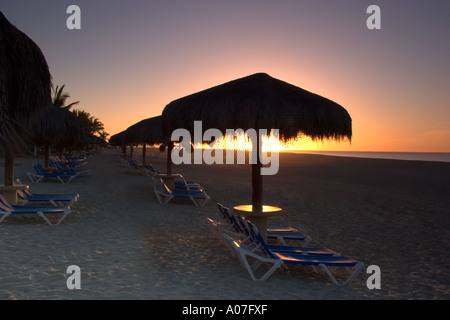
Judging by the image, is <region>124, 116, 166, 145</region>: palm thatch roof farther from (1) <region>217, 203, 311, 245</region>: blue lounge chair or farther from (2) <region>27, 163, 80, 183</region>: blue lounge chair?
(1) <region>217, 203, 311, 245</region>: blue lounge chair

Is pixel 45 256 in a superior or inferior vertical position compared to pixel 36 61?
inferior

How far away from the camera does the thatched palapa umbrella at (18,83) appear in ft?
10.9

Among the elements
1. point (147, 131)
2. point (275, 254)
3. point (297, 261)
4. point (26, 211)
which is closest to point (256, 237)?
point (275, 254)

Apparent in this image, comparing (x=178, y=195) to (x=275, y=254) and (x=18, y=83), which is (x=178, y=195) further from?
(x=18, y=83)

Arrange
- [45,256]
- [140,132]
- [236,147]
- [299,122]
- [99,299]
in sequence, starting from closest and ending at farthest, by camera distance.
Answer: [99,299] → [45,256] → [299,122] → [236,147] → [140,132]

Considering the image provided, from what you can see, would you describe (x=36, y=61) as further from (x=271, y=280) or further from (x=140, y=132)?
(x=140, y=132)

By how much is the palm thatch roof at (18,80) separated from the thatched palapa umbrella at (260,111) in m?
2.15

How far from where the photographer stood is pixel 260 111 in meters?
4.94

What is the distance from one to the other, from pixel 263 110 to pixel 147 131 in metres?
10.2

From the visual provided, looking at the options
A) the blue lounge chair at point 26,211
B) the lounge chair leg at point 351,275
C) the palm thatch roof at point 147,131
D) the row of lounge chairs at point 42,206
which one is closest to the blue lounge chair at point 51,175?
the palm thatch roof at point 147,131

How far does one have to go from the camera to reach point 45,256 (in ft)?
15.2
